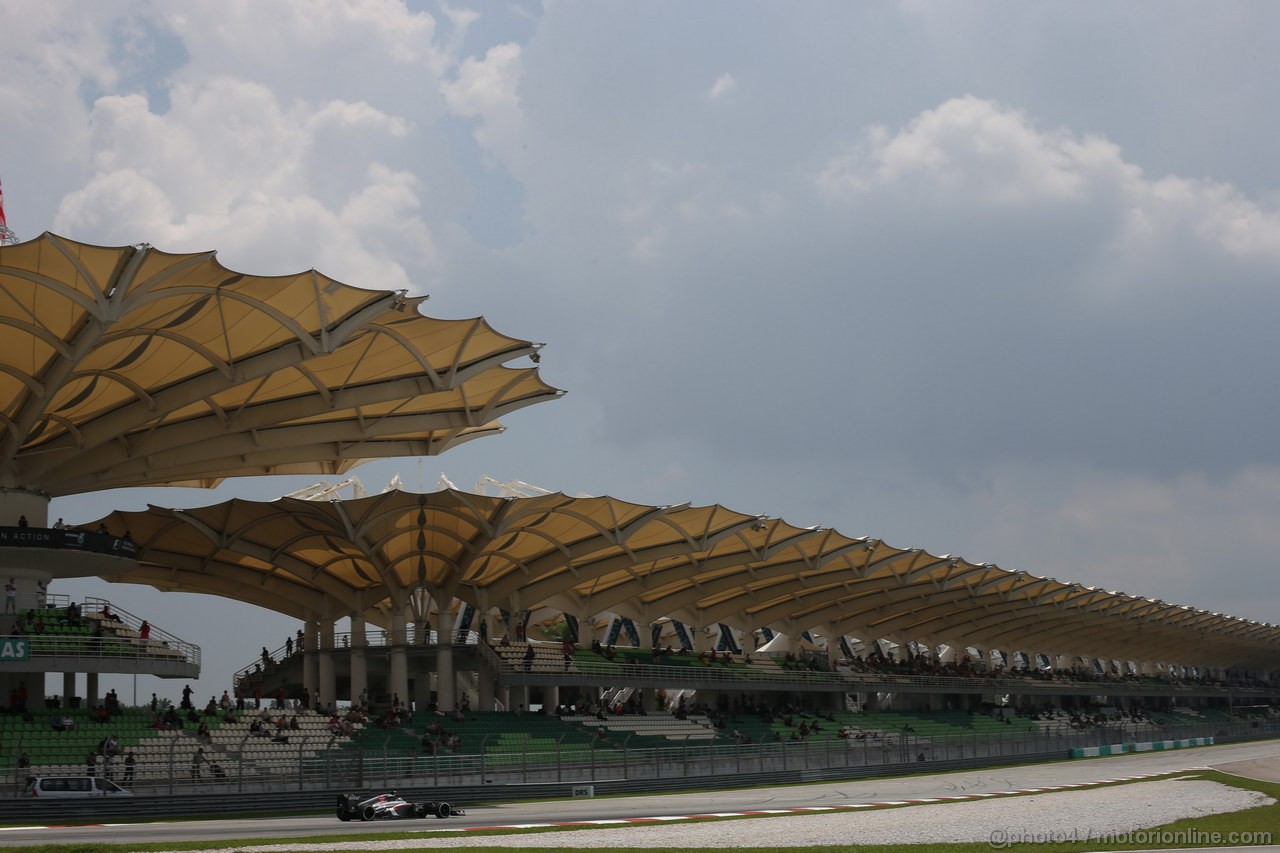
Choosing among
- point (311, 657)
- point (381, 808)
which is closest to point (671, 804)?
point (381, 808)

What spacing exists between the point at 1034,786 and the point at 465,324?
24440mm

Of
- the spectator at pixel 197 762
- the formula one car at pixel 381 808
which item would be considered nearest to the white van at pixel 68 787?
the spectator at pixel 197 762

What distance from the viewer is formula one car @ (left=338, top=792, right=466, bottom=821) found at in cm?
3073

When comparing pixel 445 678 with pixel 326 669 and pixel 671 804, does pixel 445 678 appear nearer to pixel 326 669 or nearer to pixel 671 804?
pixel 326 669

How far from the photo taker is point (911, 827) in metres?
27.3

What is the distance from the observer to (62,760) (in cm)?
3406

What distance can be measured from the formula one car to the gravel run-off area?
400cm

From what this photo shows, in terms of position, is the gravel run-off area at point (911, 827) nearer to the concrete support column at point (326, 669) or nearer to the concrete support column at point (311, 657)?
the concrete support column at point (326, 669)

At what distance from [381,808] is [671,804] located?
9.59m

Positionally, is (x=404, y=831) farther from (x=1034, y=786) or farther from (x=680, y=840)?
(x=1034, y=786)

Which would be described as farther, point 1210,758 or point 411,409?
point 1210,758

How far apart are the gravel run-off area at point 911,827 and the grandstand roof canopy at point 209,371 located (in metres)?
→ 14.3

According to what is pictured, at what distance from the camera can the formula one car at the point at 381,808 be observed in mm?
30734

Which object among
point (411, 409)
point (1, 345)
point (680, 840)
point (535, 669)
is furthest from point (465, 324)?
point (535, 669)
